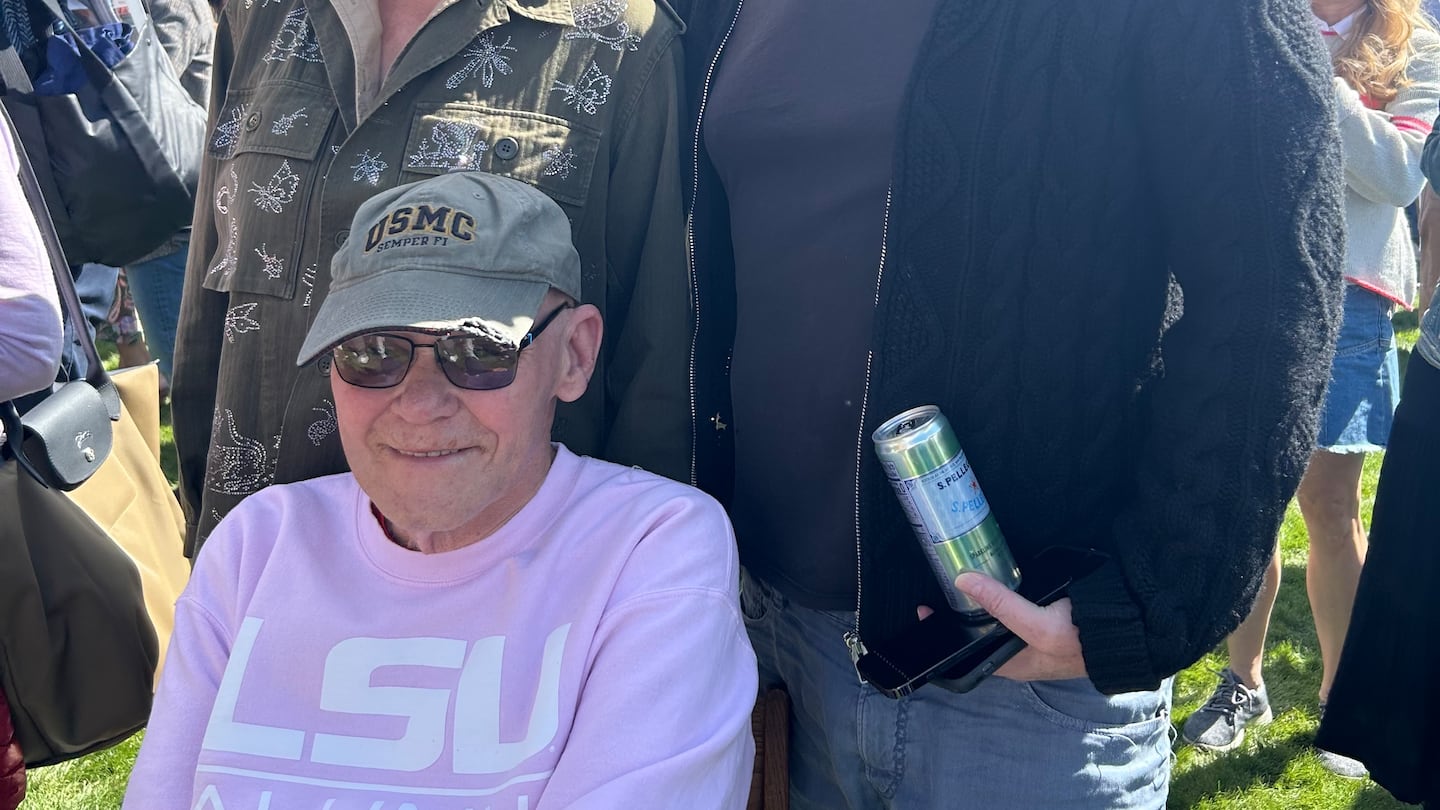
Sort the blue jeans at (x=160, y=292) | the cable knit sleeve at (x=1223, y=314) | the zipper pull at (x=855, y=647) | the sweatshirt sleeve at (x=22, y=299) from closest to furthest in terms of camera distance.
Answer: the cable knit sleeve at (x=1223, y=314) < the zipper pull at (x=855, y=647) < the sweatshirt sleeve at (x=22, y=299) < the blue jeans at (x=160, y=292)

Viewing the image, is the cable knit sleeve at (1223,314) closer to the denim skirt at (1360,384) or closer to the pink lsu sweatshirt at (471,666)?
the pink lsu sweatshirt at (471,666)

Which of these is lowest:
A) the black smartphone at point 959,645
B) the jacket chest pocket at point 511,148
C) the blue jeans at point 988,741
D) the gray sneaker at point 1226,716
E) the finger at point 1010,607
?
the gray sneaker at point 1226,716

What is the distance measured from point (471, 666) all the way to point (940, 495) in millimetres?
707

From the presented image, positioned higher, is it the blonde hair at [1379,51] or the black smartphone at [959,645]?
the blonde hair at [1379,51]

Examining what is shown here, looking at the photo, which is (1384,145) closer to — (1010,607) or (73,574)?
(1010,607)

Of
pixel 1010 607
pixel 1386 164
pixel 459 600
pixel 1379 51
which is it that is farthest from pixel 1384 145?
pixel 459 600

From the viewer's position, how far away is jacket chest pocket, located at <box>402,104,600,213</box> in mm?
1917

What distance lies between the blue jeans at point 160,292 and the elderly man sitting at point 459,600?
3.36 metres

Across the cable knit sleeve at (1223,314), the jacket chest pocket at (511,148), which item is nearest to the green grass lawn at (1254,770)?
the cable knit sleeve at (1223,314)

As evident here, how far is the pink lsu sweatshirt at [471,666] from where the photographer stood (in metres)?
1.58

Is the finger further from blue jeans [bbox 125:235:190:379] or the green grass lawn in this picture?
blue jeans [bbox 125:235:190:379]

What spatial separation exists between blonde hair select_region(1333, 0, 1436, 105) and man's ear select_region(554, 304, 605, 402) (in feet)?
8.52

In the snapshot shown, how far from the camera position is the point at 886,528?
163 cm

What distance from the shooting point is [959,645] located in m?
1.57
